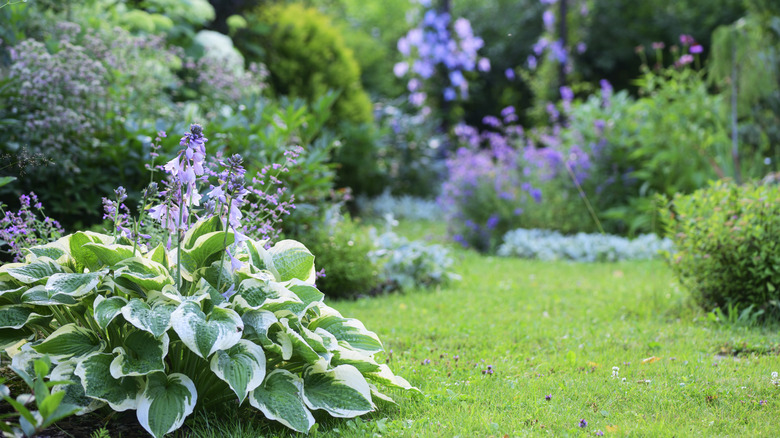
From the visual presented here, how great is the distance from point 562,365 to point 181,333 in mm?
1812

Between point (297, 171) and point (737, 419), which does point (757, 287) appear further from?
point (297, 171)

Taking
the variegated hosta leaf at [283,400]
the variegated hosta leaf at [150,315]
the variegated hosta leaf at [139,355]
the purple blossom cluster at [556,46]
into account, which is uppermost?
the purple blossom cluster at [556,46]

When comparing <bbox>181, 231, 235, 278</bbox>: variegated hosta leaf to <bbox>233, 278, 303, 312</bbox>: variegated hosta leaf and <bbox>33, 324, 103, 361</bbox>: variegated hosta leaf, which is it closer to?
<bbox>233, 278, 303, 312</bbox>: variegated hosta leaf

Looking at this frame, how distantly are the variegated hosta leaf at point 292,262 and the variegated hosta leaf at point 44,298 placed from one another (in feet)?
2.36

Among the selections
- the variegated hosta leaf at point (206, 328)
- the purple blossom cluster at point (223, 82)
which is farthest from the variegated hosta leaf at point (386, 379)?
the purple blossom cluster at point (223, 82)

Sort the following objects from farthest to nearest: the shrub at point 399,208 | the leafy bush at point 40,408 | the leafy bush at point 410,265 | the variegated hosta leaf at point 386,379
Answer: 1. the shrub at point 399,208
2. the leafy bush at point 410,265
3. the variegated hosta leaf at point 386,379
4. the leafy bush at point 40,408

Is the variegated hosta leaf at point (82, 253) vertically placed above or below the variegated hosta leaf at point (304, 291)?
below

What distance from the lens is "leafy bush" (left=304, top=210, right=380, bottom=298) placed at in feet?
14.4

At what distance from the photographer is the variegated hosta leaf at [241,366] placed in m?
1.96

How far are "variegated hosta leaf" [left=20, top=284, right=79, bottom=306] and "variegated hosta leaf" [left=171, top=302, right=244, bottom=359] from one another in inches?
17.1

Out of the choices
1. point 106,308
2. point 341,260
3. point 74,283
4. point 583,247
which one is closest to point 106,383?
point 106,308

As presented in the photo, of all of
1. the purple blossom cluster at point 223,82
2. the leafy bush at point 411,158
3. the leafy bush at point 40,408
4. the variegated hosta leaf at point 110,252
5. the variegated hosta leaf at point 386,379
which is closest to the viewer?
the leafy bush at point 40,408

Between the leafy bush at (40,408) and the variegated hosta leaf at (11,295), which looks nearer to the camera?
the leafy bush at (40,408)

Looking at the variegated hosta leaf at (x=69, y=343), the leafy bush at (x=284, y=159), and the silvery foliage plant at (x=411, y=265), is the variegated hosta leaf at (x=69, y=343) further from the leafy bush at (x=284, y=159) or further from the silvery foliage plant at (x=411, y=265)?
the silvery foliage plant at (x=411, y=265)
